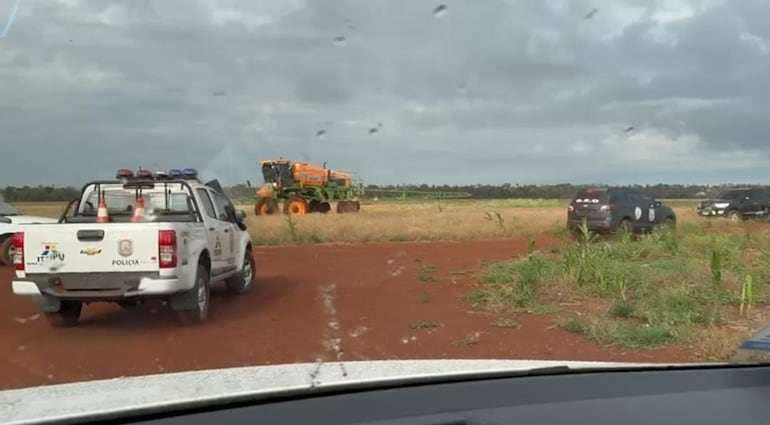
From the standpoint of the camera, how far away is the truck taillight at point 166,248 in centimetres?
913

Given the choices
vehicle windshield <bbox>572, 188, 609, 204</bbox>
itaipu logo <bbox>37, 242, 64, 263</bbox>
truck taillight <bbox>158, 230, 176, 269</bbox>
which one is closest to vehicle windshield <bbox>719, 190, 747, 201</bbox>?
vehicle windshield <bbox>572, 188, 609, 204</bbox>

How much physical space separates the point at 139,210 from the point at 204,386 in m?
8.02

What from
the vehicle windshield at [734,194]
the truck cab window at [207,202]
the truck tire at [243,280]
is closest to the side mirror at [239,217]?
the truck tire at [243,280]

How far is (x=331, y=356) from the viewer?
7.82 meters

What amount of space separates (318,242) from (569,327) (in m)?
16.4

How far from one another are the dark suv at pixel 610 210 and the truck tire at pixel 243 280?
1119 cm

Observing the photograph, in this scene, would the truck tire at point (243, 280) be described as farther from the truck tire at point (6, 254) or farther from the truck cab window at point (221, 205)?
the truck tire at point (6, 254)

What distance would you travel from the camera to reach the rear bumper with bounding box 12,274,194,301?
29.8 ft

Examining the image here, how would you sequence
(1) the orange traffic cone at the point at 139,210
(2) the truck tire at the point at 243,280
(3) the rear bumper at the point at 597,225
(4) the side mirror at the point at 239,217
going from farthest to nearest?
(3) the rear bumper at the point at 597,225 < (4) the side mirror at the point at 239,217 < (2) the truck tire at the point at 243,280 < (1) the orange traffic cone at the point at 139,210

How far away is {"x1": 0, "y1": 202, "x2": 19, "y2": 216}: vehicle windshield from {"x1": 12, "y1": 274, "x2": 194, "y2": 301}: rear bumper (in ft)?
32.1

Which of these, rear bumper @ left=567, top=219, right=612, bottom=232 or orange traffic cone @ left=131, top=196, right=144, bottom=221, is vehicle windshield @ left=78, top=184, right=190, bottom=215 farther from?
rear bumper @ left=567, top=219, right=612, bottom=232

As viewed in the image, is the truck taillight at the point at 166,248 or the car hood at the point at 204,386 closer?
the car hood at the point at 204,386

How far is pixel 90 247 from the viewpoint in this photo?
9.02 metres

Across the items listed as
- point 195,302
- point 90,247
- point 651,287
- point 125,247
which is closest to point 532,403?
point 125,247
